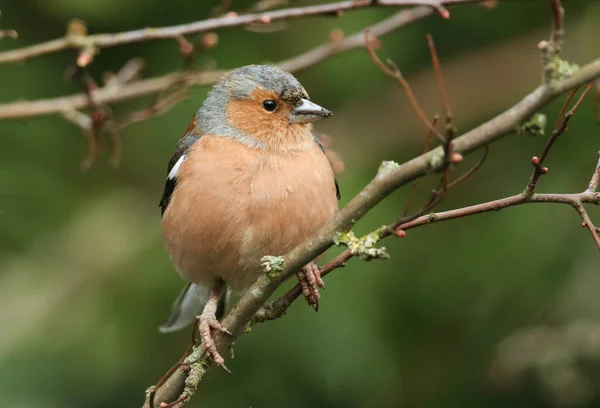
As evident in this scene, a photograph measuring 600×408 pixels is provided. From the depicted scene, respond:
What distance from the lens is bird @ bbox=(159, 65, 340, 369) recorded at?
3.59 m

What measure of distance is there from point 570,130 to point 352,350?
196 centimetres

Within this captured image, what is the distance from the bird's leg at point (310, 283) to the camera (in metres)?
3.16

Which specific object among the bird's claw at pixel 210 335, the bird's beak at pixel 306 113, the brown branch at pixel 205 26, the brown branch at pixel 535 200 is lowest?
the brown branch at pixel 535 200

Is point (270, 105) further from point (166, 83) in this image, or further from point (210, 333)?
point (210, 333)

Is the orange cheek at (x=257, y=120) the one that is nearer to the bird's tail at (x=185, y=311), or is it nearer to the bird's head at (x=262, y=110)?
the bird's head at (x=262, y=110)

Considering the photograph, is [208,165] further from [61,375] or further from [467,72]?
[467,72]

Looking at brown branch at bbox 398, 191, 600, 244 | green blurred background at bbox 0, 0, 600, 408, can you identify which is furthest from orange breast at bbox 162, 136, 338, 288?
brown branch at bbox 398, 191, 600, 244

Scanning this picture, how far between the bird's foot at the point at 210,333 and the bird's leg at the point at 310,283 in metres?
0.34

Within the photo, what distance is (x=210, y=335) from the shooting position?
11.2ft

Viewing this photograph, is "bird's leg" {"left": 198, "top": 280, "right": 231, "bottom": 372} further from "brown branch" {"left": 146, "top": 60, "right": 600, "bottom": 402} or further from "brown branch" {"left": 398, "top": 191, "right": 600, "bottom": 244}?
"brown branch" {"left": 398, "top": 191, "right": 600, "bottom": 244}

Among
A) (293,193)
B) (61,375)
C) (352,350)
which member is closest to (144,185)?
(61,375)

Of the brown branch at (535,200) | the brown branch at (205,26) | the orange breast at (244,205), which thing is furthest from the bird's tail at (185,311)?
the brown branch at (535,200)

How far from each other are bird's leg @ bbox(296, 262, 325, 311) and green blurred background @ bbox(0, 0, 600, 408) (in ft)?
6.06

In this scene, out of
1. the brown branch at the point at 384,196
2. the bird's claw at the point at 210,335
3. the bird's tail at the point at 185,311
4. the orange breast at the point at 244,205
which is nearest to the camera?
the brown branch at the point at 384,196
